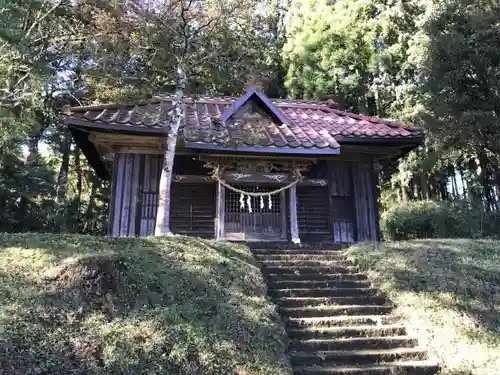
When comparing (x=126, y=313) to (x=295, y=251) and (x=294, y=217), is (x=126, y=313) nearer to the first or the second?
(x=295, y=251)

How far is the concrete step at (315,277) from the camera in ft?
28.7

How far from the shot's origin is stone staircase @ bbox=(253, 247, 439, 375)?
6.34m

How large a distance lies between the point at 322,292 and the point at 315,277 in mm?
609

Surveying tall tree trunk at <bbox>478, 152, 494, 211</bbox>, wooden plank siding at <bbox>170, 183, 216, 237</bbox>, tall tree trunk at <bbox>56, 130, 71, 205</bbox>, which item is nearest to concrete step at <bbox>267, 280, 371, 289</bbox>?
wooden plank siding at <bbox>170, 183, 216, 237</bbox>

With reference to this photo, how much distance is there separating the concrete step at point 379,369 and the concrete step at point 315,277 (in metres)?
2.55

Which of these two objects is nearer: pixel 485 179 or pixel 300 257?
pixel 300 257

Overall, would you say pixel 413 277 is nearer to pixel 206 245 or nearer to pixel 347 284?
pixel 347 284

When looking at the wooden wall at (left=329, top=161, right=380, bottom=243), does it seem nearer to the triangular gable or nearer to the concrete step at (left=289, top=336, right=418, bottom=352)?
the triangular gable

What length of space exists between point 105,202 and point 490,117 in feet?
56.3

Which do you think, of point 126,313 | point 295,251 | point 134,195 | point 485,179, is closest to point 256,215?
point 295,251

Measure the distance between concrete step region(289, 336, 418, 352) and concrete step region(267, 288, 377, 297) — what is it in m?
1.33

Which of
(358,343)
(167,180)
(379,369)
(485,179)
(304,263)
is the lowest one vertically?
(379,369)

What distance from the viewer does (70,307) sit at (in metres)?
5.65

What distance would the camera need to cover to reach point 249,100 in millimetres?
13305
